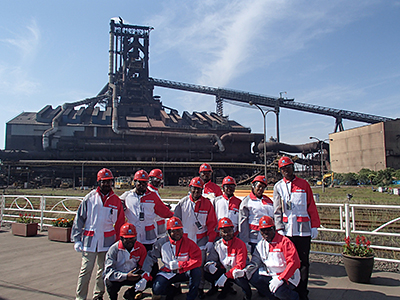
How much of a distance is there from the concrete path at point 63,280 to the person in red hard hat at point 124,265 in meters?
0.66

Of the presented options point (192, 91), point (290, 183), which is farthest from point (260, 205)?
point (192, 91)

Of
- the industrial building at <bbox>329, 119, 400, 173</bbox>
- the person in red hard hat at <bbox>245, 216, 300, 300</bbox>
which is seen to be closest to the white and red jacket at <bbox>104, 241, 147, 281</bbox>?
the person in red hard hat at <bbox>245, 216, 300, 300</bbox>

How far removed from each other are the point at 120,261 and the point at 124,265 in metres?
0.09

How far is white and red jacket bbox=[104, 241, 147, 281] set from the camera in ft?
14.2

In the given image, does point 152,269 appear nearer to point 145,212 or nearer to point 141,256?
point 141,256

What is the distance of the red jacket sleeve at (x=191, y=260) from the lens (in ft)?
14.9

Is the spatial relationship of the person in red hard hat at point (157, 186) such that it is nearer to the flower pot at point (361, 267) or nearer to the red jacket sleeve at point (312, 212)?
the red jacket sleeve at point (312, 212)

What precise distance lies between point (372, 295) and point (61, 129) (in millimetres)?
60075

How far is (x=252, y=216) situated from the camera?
5.34 m

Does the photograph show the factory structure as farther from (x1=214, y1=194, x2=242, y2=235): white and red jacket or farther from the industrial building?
(x1=214, y1=194, x2=242, y2=235): white and red jacket

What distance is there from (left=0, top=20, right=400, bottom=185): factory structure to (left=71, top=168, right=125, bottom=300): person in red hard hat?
4473cm

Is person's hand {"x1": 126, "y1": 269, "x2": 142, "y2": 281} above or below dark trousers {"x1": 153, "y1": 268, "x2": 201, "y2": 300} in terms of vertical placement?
above

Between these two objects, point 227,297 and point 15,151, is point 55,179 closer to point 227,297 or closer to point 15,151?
point 15,151

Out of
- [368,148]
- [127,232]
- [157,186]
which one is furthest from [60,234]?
[368,148]
